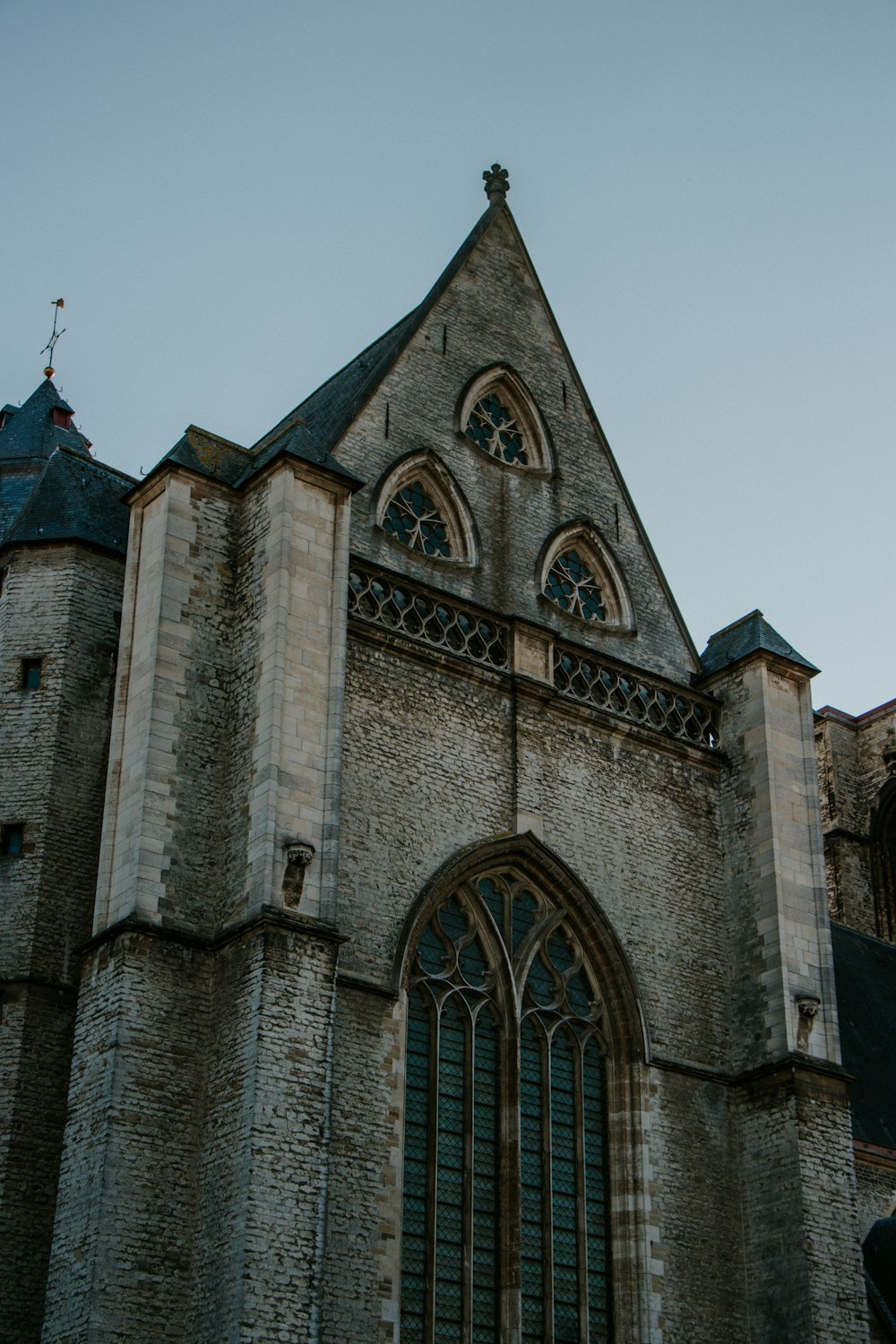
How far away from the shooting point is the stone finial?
76.1ft

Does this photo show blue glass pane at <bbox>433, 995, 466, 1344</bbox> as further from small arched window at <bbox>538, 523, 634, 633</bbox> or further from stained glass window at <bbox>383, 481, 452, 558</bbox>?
small arched window at <bbox>538, 523, 634, 633</bbox>

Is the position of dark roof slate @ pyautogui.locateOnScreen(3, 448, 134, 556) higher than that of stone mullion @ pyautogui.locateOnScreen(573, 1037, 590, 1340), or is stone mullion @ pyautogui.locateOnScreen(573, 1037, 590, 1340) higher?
dark roof slate @ pyautogui.locateOnScreen(3, 448, 134, 556)

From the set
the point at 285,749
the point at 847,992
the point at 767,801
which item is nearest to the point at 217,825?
the point at 285,749

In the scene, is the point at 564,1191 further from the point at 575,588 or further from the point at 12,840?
the point at 575,588

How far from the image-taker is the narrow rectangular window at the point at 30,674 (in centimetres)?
1820

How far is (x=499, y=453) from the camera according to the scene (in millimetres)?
20984

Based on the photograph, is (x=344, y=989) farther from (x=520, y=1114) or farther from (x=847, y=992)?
(x=847, y=992)

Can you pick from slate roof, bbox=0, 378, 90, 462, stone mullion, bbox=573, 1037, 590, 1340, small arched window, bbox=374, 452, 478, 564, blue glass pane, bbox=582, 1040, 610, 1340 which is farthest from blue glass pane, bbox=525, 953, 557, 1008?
slate roof, bbox=0, 378, 90, 462

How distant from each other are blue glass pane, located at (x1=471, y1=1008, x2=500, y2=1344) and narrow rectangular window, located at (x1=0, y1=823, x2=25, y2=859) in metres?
4.66

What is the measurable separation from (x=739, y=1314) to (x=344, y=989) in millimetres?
5224

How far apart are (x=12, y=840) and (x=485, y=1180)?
18.0 feet

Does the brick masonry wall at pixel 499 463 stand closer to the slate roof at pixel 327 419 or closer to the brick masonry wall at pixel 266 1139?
the slate roof at pixel 327 419

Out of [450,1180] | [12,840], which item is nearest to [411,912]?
[450,1180]

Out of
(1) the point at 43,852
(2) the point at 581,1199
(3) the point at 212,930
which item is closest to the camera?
(3) the point at 212,930
